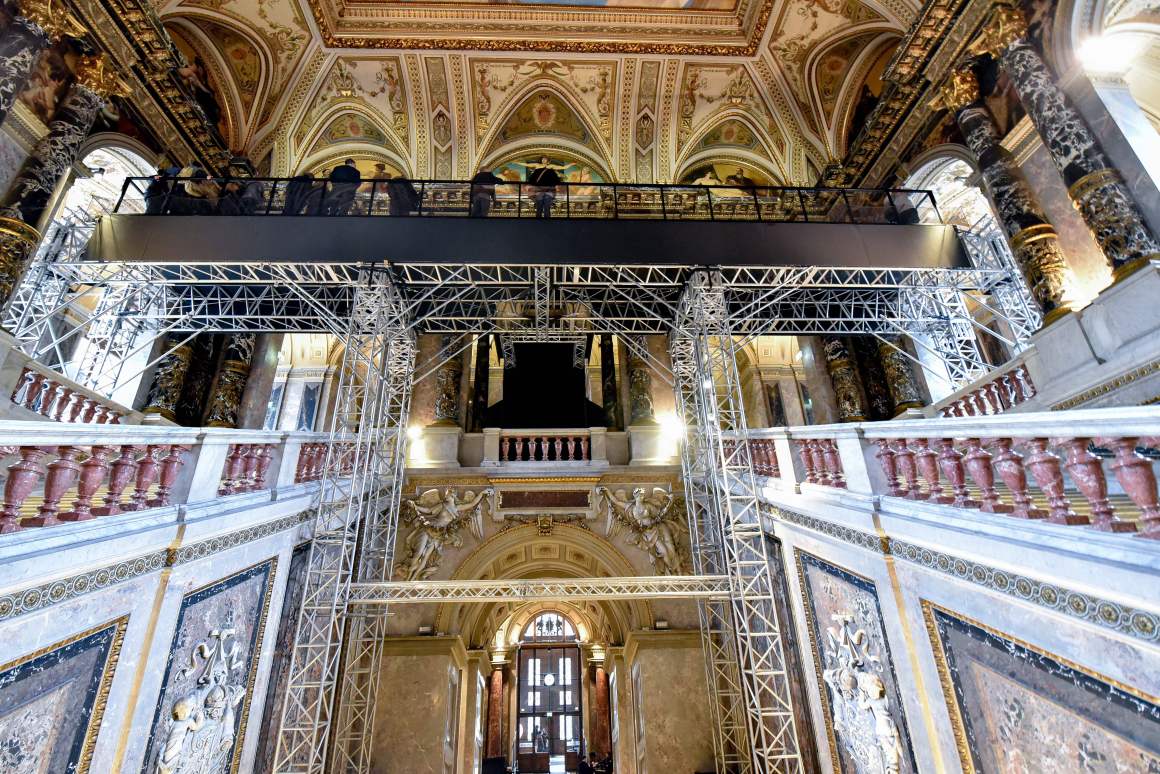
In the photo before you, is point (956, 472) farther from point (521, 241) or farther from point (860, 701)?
point (521, 241)

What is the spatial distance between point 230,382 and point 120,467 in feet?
26.6

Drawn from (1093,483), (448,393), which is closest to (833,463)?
(1093,483)

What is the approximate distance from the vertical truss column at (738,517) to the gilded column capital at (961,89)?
4621 mm

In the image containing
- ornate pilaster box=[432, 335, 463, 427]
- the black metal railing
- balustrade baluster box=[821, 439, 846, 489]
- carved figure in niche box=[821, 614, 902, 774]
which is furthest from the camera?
ornate pilaster box=[432, 335, 463, 427]

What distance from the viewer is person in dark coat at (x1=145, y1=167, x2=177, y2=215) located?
25.2 feet

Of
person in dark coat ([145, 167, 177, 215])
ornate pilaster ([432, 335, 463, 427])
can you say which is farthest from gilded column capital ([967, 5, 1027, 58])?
person in dark coat ([145, 167, 177, 215])

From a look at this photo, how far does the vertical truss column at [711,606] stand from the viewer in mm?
6812

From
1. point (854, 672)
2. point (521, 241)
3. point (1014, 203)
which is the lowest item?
point (854, 672)

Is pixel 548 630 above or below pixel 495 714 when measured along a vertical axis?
above

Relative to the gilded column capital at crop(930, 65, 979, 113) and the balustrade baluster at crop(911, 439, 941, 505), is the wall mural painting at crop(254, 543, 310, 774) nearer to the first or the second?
the balustrade baluster at crop(911, 439, 941, 505)

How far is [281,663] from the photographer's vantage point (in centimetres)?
534

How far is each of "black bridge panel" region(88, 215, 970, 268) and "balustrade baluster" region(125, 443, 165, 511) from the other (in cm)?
476

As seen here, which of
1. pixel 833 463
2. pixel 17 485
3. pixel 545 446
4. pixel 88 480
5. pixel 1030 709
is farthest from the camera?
pixel 545 446

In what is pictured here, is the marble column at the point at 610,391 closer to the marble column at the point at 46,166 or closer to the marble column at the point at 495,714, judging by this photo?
the marble column at the point at 46,166
